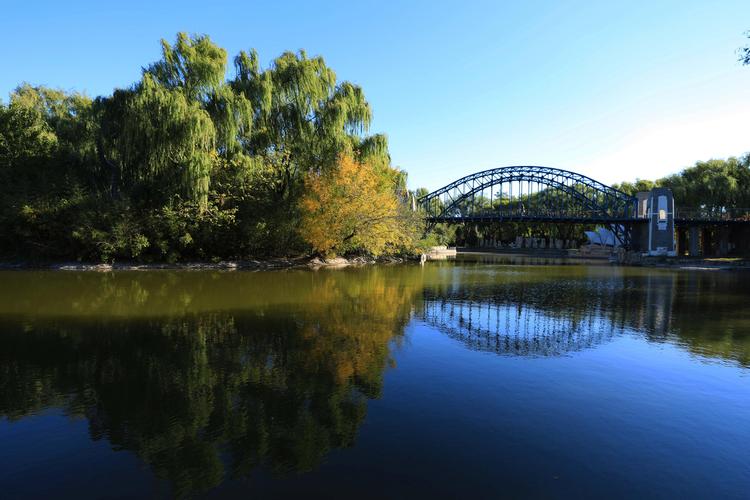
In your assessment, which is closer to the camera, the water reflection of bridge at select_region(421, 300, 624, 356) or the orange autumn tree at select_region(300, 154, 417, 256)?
the water reflection of bridge at select_region(421, 300, 624, 356)

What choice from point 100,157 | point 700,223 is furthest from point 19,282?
point 700,223

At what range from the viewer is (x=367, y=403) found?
7.57m

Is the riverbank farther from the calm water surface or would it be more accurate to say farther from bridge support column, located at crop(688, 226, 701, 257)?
bridge support column, located at crop(688, 226, 701, 257)

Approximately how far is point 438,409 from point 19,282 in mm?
24635

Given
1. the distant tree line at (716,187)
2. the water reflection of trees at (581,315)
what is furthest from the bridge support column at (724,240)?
the water reflection of trees at (581,315)

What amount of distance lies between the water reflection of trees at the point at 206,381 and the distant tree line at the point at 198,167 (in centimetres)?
1851

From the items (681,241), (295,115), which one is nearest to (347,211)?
(295,115)

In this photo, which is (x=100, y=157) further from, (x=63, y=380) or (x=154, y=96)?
(x=63, y=380)

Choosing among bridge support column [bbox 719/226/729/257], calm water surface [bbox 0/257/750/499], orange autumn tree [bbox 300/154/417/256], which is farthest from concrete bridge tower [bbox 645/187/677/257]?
calm water surface [bbox 0/257/750/499]

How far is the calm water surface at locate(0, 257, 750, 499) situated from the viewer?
17.4 feet

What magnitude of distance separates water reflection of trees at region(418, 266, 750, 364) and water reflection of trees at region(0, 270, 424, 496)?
2.80 metres

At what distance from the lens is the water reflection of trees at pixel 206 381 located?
596 cm

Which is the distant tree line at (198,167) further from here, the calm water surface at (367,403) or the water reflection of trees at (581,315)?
the calm water surface at (367,403)

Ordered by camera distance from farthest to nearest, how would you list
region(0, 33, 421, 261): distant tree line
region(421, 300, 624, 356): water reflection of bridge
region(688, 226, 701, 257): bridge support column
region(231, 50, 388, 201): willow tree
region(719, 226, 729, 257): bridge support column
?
region(688, 226, 701, 257): bridge support column < region(719, 226, 729, 257): bridge support column < region(231, 50, 388, 201): willow tree < region(0, 33, 421, 261): distant tree line < region(421, 300, 624, 356): water reflection of bridge
